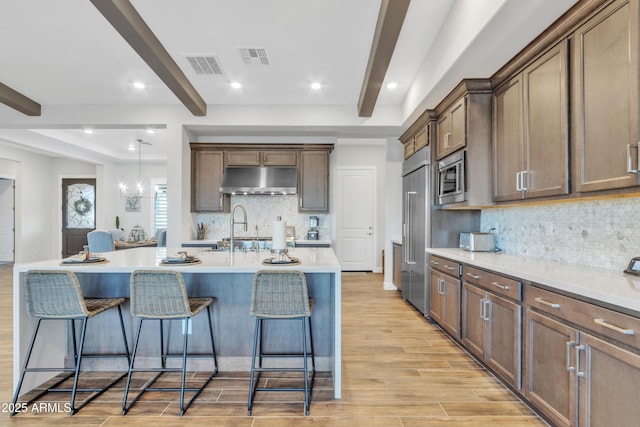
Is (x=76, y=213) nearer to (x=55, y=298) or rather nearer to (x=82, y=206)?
(x=82, y=206)

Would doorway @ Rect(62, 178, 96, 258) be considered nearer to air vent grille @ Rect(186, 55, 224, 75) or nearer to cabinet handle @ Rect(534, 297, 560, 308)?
air vent grille @ Rect(186, 55, 224, 75)

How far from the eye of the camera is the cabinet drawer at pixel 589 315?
1.45 metres

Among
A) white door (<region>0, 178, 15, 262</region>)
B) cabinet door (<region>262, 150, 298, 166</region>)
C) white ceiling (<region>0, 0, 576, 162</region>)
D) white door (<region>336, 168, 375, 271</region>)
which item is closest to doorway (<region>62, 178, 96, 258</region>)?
white door (<region>0, 178, 15, 262</region>)

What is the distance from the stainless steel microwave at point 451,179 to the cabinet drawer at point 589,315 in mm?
1459

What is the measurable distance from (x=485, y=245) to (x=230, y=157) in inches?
156

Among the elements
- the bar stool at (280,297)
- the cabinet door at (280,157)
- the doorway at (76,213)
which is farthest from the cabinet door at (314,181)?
the doorway at (76,213)

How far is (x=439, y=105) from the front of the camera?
392 cm

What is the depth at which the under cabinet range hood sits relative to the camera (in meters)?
5.38

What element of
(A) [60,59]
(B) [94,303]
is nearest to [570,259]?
(B) [94,303]

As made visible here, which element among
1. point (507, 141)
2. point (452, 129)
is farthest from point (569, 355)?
point (452, 129)

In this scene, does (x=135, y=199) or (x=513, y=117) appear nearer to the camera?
(x=513, y=117)

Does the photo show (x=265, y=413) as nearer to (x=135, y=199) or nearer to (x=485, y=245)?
(x=485, y=245)

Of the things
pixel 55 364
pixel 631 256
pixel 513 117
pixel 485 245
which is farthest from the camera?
pixel 485 245

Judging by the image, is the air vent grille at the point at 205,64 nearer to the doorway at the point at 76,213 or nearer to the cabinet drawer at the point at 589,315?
the cabinet drawer at the point at 589,315
